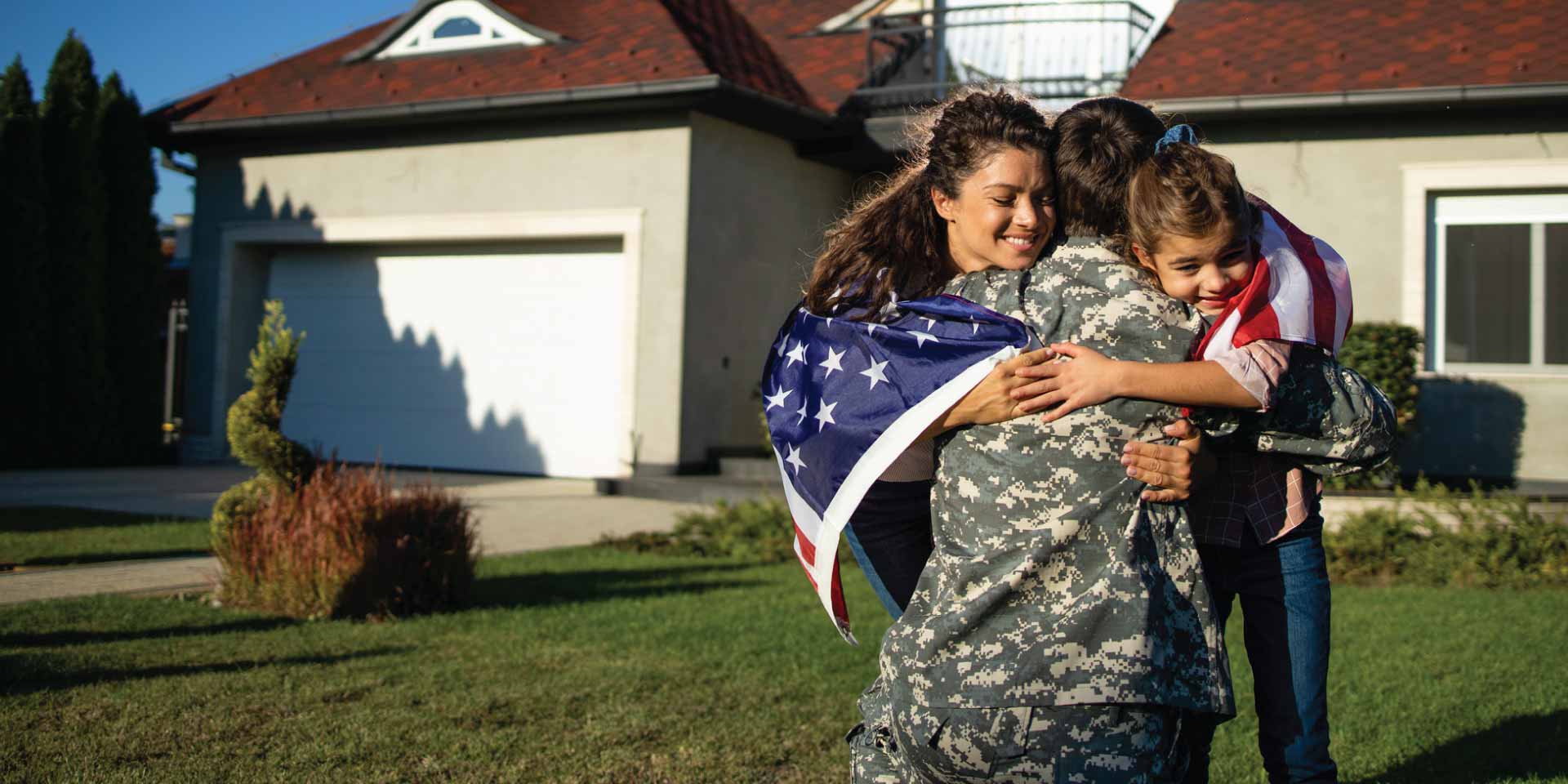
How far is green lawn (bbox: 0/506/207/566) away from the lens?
7.97m

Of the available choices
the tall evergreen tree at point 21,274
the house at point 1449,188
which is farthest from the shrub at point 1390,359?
the tall evergreen tree at point 21,274

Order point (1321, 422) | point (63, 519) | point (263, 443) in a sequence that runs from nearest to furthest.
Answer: point (1321, 422) < point (263, 443) < point (63, 519)

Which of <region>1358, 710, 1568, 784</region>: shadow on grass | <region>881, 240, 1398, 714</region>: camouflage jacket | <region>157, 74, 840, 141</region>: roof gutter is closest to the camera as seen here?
<region>881, 240, 1398, 714</region>: camouflage jacket

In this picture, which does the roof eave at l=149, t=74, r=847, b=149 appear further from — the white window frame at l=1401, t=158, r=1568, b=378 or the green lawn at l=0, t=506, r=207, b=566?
the white window frame at l=1401, t=158, r=1568, b=378

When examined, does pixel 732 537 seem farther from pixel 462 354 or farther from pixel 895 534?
pixel 895 534

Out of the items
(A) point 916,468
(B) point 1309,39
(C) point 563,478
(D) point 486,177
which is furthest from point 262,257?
(A) point 916,468

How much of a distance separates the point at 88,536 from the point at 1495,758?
28.3ft

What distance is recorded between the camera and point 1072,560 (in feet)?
6.55

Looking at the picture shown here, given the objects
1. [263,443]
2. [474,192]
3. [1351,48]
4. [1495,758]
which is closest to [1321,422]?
[1495,758]

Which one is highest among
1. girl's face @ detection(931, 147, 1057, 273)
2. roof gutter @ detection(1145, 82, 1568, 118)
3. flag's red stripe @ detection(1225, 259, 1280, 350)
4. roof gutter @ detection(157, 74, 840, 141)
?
roof gutter @ detection(157, 74, 840, 141)

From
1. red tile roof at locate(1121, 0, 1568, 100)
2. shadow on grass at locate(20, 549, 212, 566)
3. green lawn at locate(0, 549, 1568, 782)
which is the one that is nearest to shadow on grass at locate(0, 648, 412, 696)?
green lawn at locate(0, 549, 1568, 782)

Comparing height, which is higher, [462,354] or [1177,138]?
[462,354]

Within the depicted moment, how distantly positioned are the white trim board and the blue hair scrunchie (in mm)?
10952

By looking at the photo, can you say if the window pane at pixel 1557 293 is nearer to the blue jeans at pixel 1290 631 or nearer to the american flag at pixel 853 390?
the blue jeans at pixel 1290 631
